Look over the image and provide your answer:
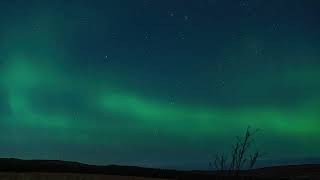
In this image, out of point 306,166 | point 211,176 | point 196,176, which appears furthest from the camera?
point 306,166

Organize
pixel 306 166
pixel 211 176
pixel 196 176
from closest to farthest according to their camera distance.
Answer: pixel 211 176 → pixel 196 176 → pixel 306 166

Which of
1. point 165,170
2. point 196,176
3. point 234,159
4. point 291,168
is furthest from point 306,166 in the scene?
point 234,159

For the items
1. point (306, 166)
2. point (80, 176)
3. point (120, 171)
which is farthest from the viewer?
point (306, 166)

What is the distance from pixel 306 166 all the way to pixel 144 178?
19122mm

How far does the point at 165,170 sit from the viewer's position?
23.3 m

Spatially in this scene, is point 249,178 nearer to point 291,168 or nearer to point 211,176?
point 211,176

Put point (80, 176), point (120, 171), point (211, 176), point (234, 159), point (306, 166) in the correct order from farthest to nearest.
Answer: point (306, 166), point (120, 171), point (80, 176), point (211, 176), point (234, 159)

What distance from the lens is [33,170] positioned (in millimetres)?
22219

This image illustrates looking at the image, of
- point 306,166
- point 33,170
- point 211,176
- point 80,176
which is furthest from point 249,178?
point 306,166

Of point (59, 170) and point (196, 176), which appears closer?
point (196, 176)

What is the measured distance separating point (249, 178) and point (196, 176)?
73.1 inches

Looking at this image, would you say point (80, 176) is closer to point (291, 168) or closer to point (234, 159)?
point (234, 159)

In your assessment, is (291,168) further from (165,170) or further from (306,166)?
(165,170)

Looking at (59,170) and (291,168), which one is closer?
(59,170)
